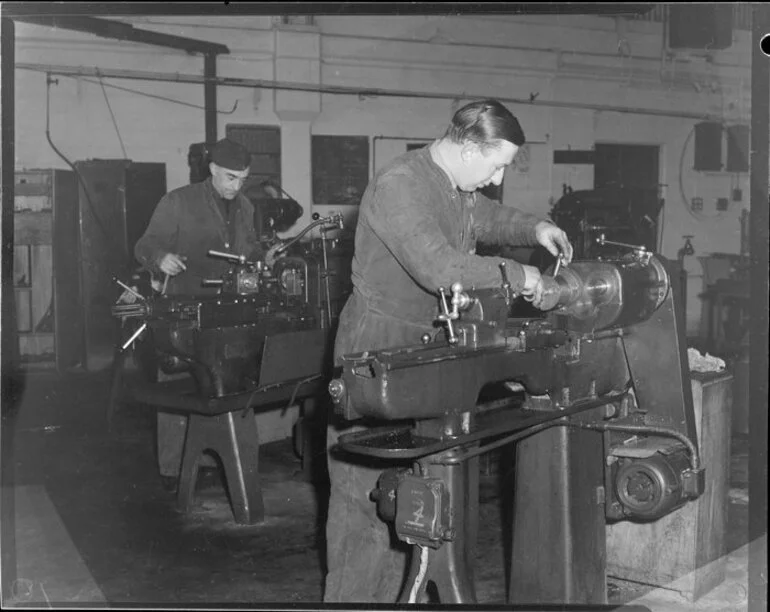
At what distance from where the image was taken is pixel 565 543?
201 centimetres

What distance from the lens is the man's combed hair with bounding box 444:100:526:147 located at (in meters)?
2.02

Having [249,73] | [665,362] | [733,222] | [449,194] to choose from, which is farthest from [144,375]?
[733,222]

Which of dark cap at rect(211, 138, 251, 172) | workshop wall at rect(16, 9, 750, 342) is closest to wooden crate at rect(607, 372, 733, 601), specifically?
dark cap at rect(211, 138, 251, 172)

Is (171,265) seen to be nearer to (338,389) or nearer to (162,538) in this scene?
(162,538)

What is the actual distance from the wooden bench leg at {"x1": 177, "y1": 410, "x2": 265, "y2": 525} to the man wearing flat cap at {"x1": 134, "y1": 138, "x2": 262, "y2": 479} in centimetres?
52

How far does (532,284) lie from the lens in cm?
189

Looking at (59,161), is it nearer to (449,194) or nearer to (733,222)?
(449,194)

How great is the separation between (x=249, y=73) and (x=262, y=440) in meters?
4.11

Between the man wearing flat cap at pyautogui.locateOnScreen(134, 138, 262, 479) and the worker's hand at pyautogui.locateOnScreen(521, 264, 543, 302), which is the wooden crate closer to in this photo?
the worker's hand at pyautogui.locateOnScreen(521, 264, 543, 302)

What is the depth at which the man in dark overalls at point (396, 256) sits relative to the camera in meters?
2.03

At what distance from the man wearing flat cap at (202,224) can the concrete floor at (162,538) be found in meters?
0.94

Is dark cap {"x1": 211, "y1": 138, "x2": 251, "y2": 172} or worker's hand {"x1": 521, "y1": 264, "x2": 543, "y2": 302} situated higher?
dark cap {"x1": 211, "y1": 138, "x2": 251, "y2": 172}

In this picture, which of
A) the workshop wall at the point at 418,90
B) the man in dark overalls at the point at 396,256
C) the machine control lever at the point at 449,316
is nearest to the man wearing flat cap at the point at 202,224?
the man in dark overalls at the point at 396,256

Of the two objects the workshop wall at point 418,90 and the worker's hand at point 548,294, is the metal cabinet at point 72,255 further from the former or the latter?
the worker's hand at point 548,294
